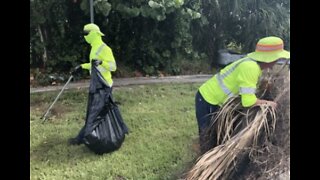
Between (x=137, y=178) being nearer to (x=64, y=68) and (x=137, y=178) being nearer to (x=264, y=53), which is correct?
(x=264, y=53)

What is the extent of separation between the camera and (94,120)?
4.30 m

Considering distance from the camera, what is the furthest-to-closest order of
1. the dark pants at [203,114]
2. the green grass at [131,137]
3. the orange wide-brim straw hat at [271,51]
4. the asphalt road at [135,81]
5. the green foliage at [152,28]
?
the asphalt road at [135,81]
the green foliage at [152,28]
the green grass at [131,137]
the dark pants at [203,114]
the orange wide-brim straw hat at [271,51]

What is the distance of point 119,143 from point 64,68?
3.22 m

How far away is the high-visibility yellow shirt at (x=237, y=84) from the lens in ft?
10.1

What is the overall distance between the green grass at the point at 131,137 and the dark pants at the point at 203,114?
0.34 metres

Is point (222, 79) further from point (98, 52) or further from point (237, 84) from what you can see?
point (98, 52)

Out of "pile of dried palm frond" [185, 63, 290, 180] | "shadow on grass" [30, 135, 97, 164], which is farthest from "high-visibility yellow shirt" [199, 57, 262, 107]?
"shadow on grass" [30, 135, 97, 164]

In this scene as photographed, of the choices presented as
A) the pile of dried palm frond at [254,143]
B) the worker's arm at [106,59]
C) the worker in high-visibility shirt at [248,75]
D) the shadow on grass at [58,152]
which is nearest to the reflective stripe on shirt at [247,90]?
the worker in high-visibility shirt at [248,75]

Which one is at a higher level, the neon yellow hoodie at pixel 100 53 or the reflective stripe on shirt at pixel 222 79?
the neon yellow hoodie at pixel 100 53

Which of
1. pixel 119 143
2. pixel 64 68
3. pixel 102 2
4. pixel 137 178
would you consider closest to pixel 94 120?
pixel 119 143

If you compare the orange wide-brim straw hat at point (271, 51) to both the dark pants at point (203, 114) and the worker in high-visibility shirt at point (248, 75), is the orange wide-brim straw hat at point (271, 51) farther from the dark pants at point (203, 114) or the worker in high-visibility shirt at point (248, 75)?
the dark pants at point (203, 114)

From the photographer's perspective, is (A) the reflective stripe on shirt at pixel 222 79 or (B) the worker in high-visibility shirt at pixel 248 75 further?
(A) the reflective stripe on shirt at pixel 222 79

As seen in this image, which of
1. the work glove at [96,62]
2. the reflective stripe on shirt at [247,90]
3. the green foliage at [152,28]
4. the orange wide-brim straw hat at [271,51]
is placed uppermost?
the green foliage at [152,28]

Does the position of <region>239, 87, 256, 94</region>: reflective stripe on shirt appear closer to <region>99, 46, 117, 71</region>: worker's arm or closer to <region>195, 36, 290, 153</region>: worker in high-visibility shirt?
<region>195, 36, 290, 153</region>: worker in high-visibility shirt
